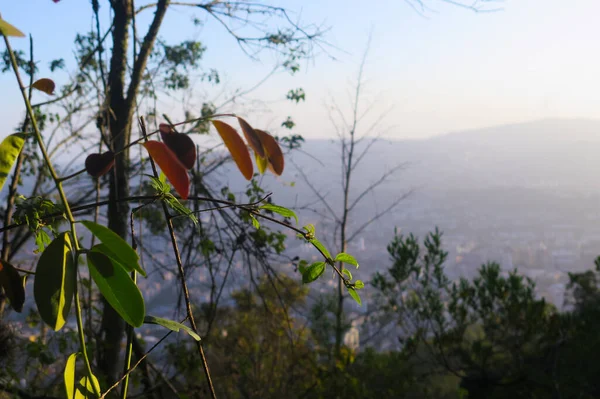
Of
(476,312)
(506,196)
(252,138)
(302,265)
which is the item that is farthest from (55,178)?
(506,196)

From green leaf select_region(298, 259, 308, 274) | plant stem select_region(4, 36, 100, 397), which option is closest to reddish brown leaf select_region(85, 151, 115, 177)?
plant stem select_region(4, 36, 100, 397)

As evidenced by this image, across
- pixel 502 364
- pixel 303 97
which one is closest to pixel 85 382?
pixel 303 97

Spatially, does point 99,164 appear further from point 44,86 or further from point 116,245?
point 44,86

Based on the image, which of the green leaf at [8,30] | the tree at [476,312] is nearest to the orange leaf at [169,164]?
the green leaf at [8,30]

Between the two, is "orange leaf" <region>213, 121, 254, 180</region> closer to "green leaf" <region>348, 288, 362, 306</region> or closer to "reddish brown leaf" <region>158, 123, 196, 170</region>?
"reddish brown leaf" <region>158, 123, 196, 170</region>

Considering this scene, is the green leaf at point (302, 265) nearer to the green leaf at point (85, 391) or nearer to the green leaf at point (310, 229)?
the green leaf at point (310, 229)

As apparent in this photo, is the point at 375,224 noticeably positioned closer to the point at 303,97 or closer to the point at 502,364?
the point at 502,364
